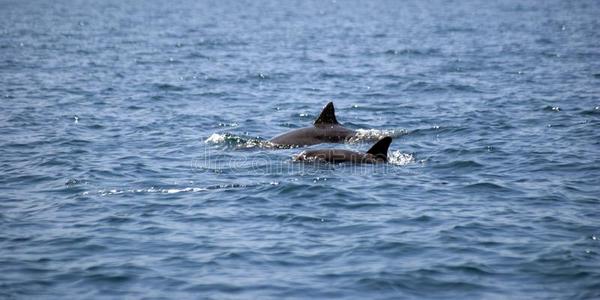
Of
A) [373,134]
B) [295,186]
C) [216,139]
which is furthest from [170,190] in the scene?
[373,134]

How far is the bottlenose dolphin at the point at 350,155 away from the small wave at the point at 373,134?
2788 millimetres

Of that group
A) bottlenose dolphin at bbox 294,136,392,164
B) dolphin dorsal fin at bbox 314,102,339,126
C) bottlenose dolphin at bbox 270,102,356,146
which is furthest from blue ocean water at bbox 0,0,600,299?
dolphin dorsal fin at bbox 314,102,339,126

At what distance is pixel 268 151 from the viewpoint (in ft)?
68.0

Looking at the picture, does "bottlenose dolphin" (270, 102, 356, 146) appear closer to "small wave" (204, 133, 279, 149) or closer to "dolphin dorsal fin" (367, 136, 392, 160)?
"small wave" (204, 133, 279, 149)

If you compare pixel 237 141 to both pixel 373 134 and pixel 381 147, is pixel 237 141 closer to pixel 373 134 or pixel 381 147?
pixel 373 134

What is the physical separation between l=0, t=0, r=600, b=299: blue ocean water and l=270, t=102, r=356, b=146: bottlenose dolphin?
0.51m

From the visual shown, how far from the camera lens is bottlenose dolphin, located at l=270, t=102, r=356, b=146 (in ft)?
70.2

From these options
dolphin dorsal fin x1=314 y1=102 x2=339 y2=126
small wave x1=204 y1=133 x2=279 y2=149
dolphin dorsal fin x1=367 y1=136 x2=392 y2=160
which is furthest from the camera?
dolphin dorsal fin x1=314 y1=102 x2=339 y2=126

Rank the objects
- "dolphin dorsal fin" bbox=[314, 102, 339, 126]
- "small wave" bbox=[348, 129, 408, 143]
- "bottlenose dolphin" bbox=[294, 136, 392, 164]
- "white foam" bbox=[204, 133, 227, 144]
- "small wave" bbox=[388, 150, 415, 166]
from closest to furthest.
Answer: "bottlenose dolphin" bbox=[294, 136, 392, 164], "small wave" bbox=[388, 150, 415, 166], "small wave" bbox=[348, 129, 408, 143], "white foam" bbox=[204, 133, 227, 144], "dolphin dorsal fin" bbox=[314, 102, 339, 126]

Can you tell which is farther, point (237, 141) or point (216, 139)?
point (216, 139)

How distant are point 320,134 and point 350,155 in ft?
9.93

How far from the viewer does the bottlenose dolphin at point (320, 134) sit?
2141cm

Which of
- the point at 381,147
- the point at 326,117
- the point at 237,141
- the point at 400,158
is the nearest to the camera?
the point at 381,147

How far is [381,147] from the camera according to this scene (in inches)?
733
